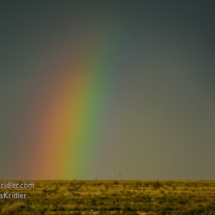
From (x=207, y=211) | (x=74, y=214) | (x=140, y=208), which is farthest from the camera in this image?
(x=140, y=208)

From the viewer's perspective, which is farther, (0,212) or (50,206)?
(50,206)

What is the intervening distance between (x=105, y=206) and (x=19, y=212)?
10.7 meters

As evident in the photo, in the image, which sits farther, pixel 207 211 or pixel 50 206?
pixel 50 206

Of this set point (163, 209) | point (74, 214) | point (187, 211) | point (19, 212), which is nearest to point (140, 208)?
point (163, 209)

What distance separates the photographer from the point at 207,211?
40.6 metres

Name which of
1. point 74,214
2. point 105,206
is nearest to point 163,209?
point 105,206

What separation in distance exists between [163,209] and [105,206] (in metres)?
6.56

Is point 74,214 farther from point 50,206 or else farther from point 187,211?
point 187,211

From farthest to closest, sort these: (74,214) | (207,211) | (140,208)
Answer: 1. (140,208)
2. (207,211)
3. (74,214)

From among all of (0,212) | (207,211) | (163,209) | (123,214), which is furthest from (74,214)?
(207,211)

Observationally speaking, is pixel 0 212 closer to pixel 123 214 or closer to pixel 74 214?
pixel 74 214

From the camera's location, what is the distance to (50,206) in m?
44.9

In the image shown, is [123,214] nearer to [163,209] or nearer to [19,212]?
[163,209]

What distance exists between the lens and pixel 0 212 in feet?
126
